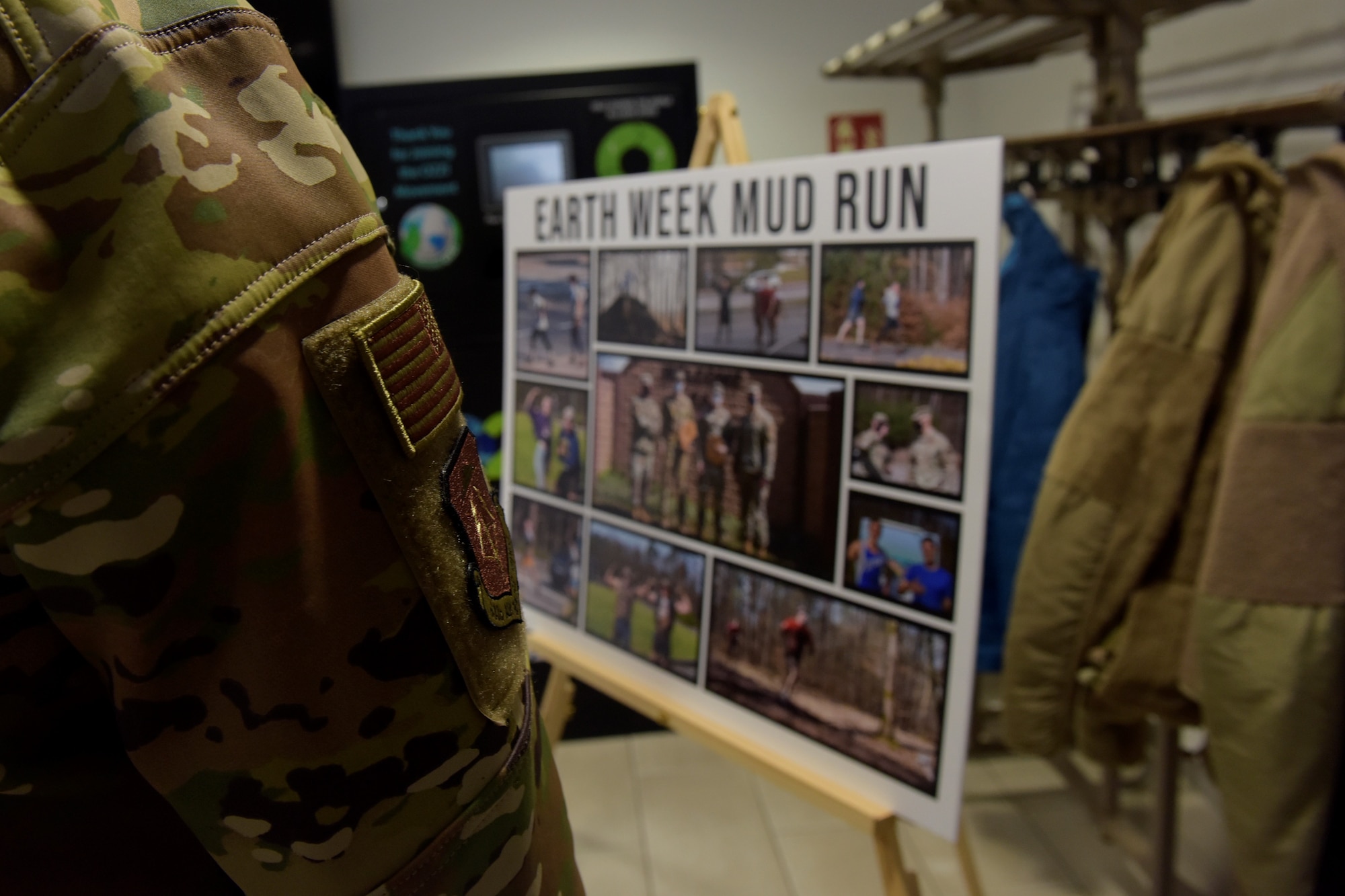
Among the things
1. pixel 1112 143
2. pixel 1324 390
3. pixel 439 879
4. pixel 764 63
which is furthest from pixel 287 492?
pixel 764 63

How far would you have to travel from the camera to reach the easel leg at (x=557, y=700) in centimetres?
151

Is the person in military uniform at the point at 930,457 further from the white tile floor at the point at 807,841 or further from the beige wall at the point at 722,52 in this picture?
the beige wall at the point at 722,52

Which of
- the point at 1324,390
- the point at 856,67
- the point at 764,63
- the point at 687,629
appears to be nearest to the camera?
the point at 1324,390

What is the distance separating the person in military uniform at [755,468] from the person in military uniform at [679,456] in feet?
0.26

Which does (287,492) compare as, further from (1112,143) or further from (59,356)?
(1112,143)

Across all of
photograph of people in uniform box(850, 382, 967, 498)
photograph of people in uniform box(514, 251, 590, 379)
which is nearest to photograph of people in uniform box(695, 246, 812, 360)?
photograph of people in uniform box(850, 382, 967, 498)

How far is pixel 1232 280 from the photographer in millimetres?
1112

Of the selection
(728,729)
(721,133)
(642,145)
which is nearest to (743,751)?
(728,729)

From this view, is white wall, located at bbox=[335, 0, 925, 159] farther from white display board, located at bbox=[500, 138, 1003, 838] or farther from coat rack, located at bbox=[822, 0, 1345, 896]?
white display board, located at bbox=[500, 138, 1003, 838]

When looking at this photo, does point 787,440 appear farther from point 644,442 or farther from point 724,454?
point 644,442

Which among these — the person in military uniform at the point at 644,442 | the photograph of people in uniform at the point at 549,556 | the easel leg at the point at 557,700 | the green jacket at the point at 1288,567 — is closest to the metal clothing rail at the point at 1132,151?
the green jacket at the point at 1288,567

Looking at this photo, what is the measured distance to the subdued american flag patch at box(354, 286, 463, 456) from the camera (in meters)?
0.39

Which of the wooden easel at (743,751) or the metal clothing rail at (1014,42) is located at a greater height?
the metal clothing rail at (1014,42)

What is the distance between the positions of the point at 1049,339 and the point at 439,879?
138 centimetres
